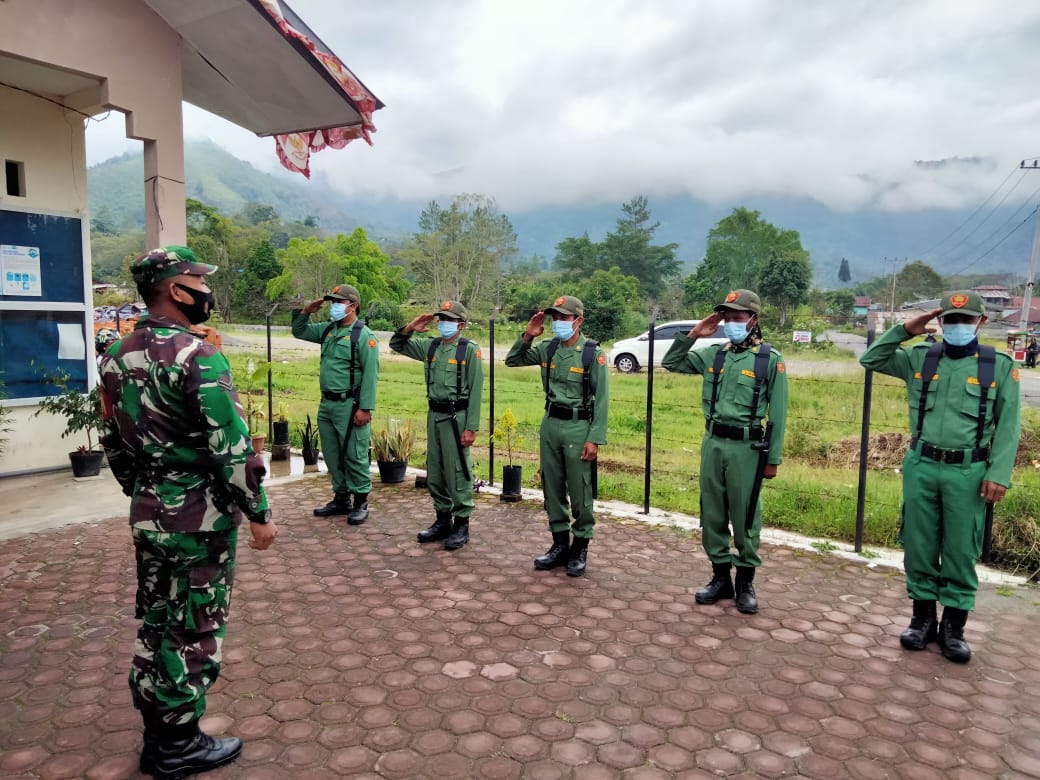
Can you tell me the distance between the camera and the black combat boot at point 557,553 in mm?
4648

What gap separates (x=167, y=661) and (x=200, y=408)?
3.01ft

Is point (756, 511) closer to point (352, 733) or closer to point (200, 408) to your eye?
point (352, 733)

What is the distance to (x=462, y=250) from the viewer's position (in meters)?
51.3

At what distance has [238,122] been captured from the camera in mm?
7586

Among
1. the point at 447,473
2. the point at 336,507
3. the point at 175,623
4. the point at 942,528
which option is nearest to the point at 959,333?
the point at 942,528

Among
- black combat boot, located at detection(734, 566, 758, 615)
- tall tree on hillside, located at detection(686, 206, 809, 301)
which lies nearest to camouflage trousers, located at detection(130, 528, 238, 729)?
black combat boot, located at detection(734, 566, 758, 615)

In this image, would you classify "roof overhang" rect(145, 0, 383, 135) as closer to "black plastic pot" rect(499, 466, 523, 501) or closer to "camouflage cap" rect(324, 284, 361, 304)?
"camouflage cap" rect(324, 284, 361, 304)

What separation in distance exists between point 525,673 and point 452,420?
7.37 feet

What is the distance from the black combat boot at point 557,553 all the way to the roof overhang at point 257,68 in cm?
442

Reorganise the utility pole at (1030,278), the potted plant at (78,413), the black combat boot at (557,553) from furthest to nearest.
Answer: the utility pole at (1030,278)
the potted plant at (78,413)
the black combat boot at (557,553)

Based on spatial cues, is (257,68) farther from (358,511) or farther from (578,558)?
(578,558)

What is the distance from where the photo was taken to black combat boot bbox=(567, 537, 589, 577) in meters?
4.54

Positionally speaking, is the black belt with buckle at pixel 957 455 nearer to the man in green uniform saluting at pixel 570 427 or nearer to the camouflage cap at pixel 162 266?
the man in green uniform saluting at pixel 570 427

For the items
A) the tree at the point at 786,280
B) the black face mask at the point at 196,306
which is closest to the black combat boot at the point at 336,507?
the black face mask at the point at 196,306
